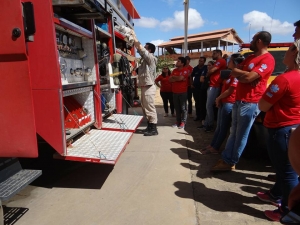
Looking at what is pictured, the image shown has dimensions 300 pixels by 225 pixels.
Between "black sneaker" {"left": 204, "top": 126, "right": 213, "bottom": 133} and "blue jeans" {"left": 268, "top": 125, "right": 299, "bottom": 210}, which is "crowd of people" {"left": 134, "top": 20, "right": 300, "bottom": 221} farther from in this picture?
"black sneaker" {"left": 204, "top": 126, "right": 213, "bottom": 133}

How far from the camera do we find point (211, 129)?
19.9ft

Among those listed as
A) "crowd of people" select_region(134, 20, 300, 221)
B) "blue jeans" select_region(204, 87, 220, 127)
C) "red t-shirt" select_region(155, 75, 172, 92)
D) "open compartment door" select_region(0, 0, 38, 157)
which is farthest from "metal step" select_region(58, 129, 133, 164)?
"red t-shirt" select_region(155, 75, 172, 92)

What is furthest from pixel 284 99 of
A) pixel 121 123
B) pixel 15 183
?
A: pixel 121 123

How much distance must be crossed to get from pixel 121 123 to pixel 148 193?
1.92m

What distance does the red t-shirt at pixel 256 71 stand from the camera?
294 centimetres

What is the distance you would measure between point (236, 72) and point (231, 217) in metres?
1.73

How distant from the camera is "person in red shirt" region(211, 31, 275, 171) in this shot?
116 inches

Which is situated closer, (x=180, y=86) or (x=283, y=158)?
(x=283, y=158)

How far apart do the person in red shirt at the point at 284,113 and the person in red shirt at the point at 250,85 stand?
0.61 metres

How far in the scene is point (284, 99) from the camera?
230 cm

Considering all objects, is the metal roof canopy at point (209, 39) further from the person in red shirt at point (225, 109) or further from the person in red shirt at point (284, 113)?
the person in red shirt at point (284, 113)

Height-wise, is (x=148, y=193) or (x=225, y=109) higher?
(x=225, y=109)

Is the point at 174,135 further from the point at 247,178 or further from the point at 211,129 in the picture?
the point at 247,178

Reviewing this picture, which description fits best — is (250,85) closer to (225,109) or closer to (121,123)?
(225,109)
